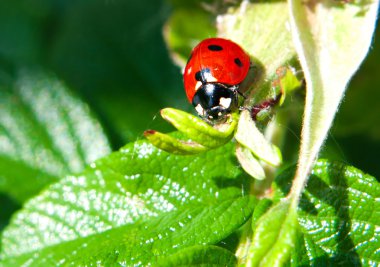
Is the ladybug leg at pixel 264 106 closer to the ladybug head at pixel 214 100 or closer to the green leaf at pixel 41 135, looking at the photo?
the ladybug head at pixel 214 100

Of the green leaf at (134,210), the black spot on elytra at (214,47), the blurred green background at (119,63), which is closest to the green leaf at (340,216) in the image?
the green leaf at (134,210)

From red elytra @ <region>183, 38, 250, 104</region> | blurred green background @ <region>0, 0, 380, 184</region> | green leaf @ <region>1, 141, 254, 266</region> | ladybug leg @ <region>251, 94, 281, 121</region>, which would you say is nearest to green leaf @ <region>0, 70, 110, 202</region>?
blurred green background @ <region>0, 0, 380, 184</region>

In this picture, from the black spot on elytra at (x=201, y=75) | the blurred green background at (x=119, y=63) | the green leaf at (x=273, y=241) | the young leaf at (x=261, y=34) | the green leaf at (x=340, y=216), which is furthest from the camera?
the blurred green background at (x=119, y=63)

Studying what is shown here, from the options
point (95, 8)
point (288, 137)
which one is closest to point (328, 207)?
point (288, 137)

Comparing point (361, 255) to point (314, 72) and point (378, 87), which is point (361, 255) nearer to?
point (314, 72)

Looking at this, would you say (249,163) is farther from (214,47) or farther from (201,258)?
(214,47)

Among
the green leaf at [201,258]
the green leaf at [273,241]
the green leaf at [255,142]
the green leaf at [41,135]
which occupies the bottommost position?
the green leaf at [273,241]

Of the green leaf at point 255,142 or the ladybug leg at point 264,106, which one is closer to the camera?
the green leaf at point 255,142

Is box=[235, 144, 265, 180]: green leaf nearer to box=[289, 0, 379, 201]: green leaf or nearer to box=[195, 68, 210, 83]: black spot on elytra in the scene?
box=[289, 0, 379, 201]: green leaf
